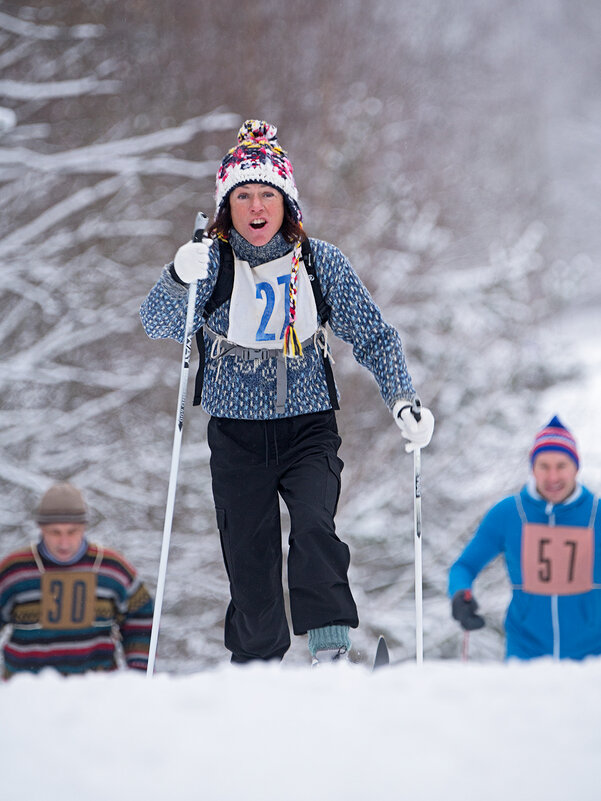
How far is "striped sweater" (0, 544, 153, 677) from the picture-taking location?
305 cm

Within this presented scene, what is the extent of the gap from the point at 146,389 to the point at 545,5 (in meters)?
5.29

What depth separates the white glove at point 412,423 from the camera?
252 cm

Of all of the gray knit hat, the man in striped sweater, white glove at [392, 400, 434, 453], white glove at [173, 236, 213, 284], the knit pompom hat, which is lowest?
the man in striped sweater

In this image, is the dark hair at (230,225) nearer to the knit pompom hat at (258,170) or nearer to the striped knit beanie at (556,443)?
the knit pompom hat at (258,170)

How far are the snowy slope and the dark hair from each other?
1298 mm

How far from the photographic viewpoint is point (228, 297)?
2.63 m

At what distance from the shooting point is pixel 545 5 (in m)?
8.98

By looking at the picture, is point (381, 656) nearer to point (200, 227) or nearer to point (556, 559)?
point (556, 559)

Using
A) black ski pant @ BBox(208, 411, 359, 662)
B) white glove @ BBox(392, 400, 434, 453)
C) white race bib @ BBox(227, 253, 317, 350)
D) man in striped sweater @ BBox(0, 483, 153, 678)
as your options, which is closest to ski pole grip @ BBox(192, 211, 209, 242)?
white race bib @ BBox(227, 253, 317, 350)

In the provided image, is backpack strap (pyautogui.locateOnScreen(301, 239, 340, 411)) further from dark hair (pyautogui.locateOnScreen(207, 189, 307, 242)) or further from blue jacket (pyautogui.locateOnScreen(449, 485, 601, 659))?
blue jacket (pyautogui.locateOnScreen(449, 485, 601, 659))

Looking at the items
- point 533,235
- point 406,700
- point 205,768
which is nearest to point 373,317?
point 406,700

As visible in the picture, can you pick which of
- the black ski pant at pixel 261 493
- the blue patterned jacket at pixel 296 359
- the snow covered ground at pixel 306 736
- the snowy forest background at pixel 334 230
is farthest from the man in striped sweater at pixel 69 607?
the snowy forest background at pixel 334 230

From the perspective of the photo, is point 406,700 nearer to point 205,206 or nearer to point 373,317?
point 373,317

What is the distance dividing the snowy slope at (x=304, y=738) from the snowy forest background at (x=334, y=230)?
5.49 m
